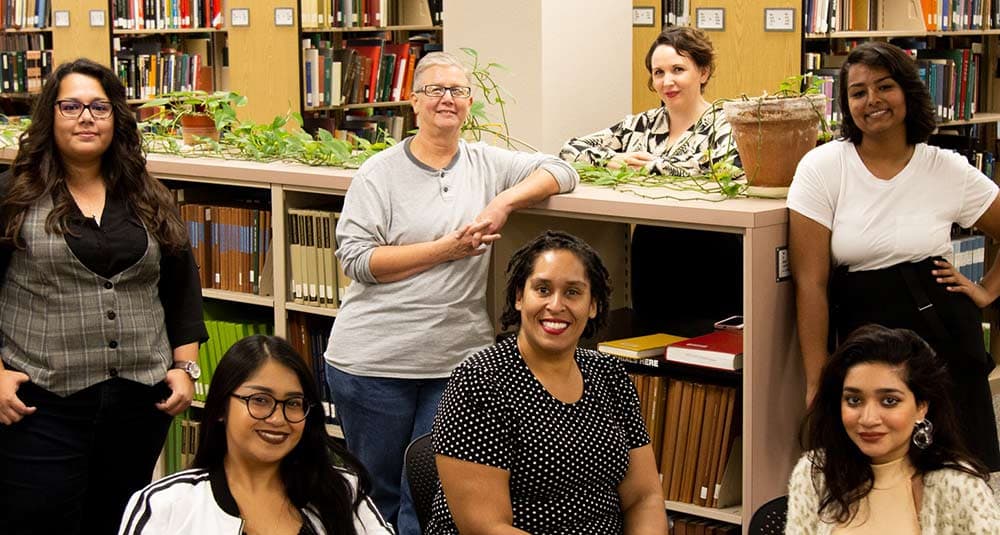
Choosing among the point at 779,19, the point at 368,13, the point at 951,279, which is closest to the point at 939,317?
the point at 951,279

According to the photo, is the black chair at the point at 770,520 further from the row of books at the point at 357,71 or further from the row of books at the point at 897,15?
the row of books at the point at 357,71

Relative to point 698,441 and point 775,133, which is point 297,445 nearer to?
point 698,441

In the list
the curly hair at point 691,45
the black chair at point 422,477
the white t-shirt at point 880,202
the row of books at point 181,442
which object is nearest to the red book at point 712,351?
the white t-shirt at point 880,202

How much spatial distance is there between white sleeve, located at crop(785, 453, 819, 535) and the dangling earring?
0.19m

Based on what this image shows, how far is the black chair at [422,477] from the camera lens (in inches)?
103

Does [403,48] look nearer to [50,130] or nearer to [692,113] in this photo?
[692,113]

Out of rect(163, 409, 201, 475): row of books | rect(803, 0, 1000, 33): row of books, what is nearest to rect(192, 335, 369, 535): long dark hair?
rect(163, 409, 201, 475): row of books

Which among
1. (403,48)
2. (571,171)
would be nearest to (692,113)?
(571,171)

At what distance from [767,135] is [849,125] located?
0.74 ft

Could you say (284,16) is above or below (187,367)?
above

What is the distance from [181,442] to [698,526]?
1.96 meters

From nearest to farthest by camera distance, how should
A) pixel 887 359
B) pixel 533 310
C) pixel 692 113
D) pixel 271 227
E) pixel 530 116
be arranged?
pixel 887 359 < pixel 533 310 < pixel 271 227 < pixel 692 113 < pixel 530 116

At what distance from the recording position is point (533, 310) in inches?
97.6

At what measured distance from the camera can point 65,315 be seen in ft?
9.26
